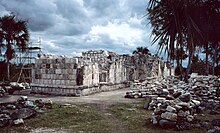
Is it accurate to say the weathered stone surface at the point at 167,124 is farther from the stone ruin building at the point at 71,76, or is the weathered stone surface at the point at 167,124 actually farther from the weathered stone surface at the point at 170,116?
the stone ruin building at the point at 71,76

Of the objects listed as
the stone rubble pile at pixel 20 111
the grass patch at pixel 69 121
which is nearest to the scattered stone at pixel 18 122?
the stone rubble pile at pixel 20 111

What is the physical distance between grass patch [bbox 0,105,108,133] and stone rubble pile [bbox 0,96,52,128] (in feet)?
0.88

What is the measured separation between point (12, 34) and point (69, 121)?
49.4ft

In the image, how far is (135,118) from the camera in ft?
34.1

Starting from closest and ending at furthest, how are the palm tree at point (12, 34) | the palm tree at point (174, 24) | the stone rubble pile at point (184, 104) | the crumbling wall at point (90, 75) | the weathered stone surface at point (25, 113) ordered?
the palm tree at point (174, 24) → the stone rubble pile at point (184, 104) → the weathered stone surface at point (25, 113) → the crumbling wall at point (90, 75) → the palm tree at point (12, 34)

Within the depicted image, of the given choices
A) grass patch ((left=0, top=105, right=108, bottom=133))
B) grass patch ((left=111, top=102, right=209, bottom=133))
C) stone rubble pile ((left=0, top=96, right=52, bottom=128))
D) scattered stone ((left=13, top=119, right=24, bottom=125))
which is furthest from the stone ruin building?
scattered stone ((left=13, top=119, right=24, bottom=125))

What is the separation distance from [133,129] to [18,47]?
17304 millimetres

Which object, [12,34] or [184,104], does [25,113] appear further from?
[12,34]

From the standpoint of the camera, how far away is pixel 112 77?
22062mm

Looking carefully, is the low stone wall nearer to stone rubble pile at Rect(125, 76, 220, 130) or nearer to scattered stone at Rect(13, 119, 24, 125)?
stone rubble pile at Rect(125, 76, 220, 130)

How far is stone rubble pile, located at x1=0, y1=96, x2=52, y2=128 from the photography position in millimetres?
9984

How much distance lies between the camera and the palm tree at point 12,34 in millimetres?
22516

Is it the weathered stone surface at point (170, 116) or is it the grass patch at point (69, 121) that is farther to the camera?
the grass patch at point (69, 121)

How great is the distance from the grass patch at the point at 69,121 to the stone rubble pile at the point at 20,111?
0.27 meters
